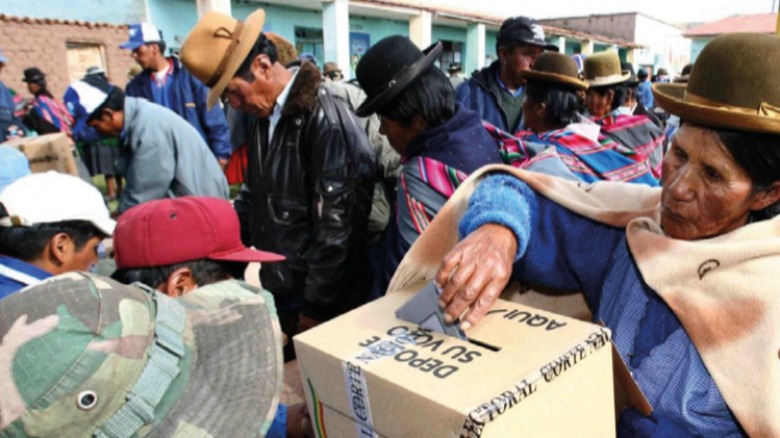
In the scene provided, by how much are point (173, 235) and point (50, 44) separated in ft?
33.3

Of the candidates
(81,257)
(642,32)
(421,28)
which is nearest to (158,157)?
(81,257)

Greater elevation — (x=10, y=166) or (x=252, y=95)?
(x=252, y=95)

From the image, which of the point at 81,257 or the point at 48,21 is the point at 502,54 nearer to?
the point at 81,257

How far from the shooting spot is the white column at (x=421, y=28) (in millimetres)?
14720

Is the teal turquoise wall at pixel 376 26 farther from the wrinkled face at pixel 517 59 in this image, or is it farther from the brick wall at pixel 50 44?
the wrinkled face at pixel 517 59

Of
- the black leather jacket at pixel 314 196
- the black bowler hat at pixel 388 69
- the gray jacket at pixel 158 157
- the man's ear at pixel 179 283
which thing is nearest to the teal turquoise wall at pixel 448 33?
the gray jacket at pixel 158 157

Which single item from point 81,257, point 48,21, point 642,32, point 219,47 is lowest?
point 81,257

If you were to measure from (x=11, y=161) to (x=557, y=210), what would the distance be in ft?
8.32

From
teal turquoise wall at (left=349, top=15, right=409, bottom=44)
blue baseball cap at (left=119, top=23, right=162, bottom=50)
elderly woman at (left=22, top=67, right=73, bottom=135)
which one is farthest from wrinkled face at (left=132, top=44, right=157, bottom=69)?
teal turquoise wall at (left=349, top=15, right=409, bottom=44)

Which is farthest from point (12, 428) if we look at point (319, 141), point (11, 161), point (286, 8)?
point (286, 8)

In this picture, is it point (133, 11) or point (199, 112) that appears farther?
point (133, 11)

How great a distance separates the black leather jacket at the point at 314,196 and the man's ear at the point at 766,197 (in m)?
1.41

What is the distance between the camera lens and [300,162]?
7.30 feet

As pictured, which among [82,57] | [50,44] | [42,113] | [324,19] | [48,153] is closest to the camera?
[48,153]
